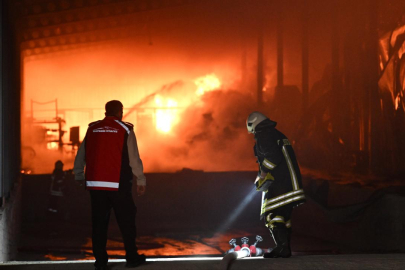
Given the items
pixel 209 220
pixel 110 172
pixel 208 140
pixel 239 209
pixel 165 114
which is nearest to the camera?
pixel 110 172

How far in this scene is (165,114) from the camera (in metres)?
16.8

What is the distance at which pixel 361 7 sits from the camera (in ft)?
50.5

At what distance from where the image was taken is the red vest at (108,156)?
4445 mm

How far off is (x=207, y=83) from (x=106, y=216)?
12559mm

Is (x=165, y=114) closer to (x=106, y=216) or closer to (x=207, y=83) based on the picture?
(x=207, y=83)

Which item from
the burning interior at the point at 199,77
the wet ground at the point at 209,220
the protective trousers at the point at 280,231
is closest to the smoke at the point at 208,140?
the burning interior at the point at 199,77

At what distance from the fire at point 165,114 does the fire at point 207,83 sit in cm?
84

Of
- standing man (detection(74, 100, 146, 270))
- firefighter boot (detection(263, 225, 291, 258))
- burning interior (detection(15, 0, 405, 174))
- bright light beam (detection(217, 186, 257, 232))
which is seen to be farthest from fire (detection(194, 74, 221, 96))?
standing man (detection(74, 100, 146, 270))

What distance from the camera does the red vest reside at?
4445 millimetres

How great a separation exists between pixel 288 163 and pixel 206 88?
470 inches

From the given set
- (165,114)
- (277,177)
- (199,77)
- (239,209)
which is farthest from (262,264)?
(199,77)

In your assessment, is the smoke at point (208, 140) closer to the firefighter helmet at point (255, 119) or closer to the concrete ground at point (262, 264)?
the firefighter helmet at point (255, 119)

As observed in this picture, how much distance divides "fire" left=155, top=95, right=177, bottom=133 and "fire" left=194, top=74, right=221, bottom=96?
0.84m

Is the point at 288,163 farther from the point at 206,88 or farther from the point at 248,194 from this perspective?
the point at 206,88
